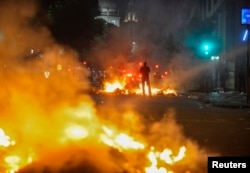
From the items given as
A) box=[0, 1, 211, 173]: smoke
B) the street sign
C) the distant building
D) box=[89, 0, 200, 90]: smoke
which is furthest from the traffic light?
the distant building

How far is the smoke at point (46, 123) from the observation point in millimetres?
7965

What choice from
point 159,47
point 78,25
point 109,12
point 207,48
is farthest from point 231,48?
point 109,12

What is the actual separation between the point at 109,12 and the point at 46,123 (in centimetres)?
13915

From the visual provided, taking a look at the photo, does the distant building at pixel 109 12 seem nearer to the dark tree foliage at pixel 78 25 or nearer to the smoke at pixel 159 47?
the smoke at pixel 159 47

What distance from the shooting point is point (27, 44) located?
1517 centimetres

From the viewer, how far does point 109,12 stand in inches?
5797

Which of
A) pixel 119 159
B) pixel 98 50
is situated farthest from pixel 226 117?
pixel 98 50

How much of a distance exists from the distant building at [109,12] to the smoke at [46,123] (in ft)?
424

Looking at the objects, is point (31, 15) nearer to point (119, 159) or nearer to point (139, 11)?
point (119, 159)

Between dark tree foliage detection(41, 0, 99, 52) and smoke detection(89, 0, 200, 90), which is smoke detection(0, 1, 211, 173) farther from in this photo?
smoke detection(89, 0, 200, 90)

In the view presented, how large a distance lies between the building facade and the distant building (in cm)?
10253

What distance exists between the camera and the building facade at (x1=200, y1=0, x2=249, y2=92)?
36938 millimetres

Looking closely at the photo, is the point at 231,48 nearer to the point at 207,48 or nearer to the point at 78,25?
the point at 207,48

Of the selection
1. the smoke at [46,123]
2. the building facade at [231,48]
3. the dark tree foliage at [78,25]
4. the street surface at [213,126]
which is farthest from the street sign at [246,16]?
the building facade at [231,48]
